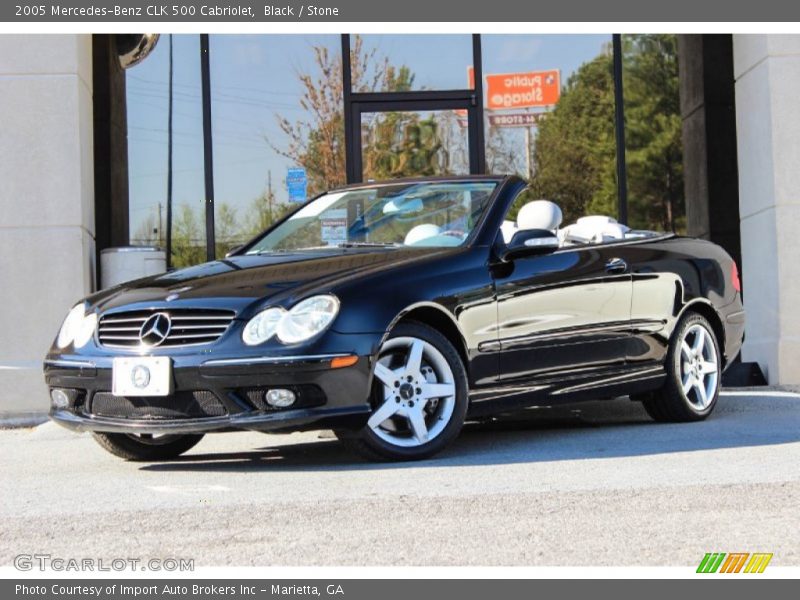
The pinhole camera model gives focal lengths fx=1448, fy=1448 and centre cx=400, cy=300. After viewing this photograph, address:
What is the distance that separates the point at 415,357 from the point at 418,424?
0.31 meters

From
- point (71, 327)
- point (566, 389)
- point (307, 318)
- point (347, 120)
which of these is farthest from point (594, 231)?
point (347, 120)

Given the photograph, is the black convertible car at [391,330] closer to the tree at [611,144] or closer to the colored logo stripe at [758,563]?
the colored logo stripe at [758,563]

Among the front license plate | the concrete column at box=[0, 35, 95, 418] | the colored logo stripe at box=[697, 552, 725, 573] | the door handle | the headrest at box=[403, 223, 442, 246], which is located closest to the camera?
the colored logo stripe at box=[697, 552, 725, 573]

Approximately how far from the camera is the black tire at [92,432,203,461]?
7199 mm

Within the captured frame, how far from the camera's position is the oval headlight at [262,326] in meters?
6.22

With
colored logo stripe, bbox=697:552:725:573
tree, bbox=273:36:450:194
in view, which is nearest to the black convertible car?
colored logo stripe, bbox=697:552:725:573

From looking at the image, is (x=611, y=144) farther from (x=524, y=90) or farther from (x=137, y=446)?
(x=137, y=446)

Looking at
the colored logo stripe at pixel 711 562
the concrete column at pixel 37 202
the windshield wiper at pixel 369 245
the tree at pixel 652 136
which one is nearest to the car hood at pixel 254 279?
the windshield wiper at pixel 369 245

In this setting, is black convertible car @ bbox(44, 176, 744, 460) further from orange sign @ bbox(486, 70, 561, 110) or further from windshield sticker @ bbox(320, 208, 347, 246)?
orange sign @ bbox(486, 70, 561, 110)

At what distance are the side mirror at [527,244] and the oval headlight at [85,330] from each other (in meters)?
→ 1.98

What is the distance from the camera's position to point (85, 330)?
6.75 meters

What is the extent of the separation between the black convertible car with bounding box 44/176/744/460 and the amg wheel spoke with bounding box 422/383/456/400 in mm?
13

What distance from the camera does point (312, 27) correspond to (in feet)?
41.6

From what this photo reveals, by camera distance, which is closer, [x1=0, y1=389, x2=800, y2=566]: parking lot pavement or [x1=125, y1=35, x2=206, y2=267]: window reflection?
[x1=0, y1=389, x2=800, y2=566]: parking lot pavement
